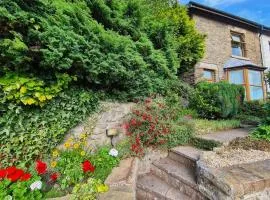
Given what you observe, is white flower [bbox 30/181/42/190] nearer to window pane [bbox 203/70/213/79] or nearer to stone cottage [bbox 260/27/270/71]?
window pane [bbox 203/70/213/79]

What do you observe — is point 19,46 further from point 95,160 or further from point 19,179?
point 95,160

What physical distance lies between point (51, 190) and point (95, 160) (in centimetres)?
84

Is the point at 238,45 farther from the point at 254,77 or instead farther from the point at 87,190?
the point at 87,190

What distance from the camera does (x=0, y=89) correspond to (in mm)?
3207

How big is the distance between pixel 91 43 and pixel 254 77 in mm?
10391

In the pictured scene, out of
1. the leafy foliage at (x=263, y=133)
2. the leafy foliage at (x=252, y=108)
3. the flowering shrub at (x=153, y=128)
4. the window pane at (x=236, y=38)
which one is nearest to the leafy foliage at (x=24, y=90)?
the flowering shrub at (x=153, y=128)

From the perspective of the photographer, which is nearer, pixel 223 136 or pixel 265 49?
pixel 223 136

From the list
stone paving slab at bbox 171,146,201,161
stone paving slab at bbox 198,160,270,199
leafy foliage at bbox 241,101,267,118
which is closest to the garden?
stone paving slab at bbox 171,146,201,161

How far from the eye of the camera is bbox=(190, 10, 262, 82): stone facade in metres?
10.5

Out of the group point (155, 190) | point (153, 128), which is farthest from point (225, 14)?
point (155, 190)

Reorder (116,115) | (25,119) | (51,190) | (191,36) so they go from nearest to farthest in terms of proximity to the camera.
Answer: (51,190) → (25,119) → (116,115) → (191,36)

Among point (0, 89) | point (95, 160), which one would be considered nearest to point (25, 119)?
point (0, 89)

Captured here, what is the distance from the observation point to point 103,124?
4250mm

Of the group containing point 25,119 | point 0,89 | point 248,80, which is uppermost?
point 248,80
